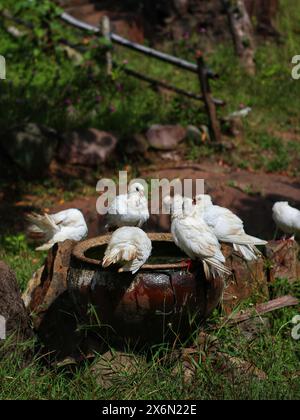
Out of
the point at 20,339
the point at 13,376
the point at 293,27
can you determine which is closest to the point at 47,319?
the point at 20,339

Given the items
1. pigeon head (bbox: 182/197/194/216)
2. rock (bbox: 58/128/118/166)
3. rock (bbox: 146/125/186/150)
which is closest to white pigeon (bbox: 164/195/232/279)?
pigeon head (bbox: 182/197/194/216)

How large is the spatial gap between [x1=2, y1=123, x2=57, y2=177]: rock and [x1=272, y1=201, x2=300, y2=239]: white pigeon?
387 cm

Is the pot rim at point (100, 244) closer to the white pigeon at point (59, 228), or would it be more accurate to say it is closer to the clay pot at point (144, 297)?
the clay pot at point (144, 297)

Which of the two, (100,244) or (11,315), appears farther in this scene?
(100,244)

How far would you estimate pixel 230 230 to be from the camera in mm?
5496

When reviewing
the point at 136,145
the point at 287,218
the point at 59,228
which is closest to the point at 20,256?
the point at 59,228

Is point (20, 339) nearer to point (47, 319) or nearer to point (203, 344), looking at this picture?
point (47, 319)

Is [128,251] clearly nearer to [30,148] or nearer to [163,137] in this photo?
[30,148]

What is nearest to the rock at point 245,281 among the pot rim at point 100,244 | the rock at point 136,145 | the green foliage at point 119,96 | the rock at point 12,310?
the pot rim at point 100,244

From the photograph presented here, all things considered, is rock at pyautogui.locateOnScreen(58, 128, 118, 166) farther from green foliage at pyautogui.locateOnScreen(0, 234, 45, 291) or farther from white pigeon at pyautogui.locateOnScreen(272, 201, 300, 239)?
white pigeon at pyautogui.locateOnScreen(272, 201, 300, 239)

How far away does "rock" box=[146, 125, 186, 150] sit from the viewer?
1074 cm

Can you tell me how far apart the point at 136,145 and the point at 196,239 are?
5.82 meters

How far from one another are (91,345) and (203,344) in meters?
0.76

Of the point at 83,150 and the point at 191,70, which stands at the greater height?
the point at 191,70
